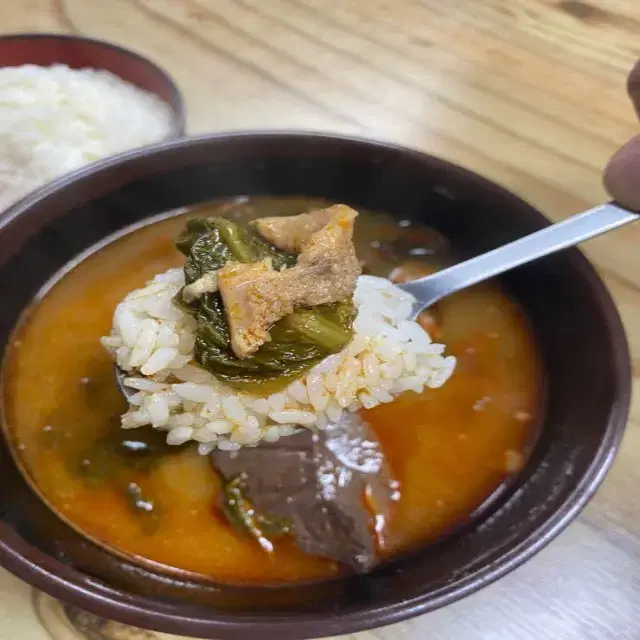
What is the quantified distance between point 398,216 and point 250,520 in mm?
828

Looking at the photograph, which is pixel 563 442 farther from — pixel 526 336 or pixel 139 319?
pixel 139 319

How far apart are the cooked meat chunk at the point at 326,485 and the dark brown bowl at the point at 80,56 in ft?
3.76

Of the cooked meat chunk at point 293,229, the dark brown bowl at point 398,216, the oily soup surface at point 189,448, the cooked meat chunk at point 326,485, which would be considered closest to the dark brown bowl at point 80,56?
the dark brown bowl at point 398,216

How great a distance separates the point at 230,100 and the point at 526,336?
1.24 m

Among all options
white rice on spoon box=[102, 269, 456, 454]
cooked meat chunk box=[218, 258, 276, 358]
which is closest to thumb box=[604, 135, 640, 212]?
white rice on spoon box=[102, 269, 456, 454]

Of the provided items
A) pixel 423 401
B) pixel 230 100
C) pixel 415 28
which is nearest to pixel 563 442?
pixel 423 401

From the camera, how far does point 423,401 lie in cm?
138

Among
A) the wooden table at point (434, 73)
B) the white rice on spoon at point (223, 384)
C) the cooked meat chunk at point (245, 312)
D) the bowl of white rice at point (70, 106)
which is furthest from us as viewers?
the wooden table at point (434, 73)

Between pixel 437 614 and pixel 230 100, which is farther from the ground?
pixel 230 100

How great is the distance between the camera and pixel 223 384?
1.24m

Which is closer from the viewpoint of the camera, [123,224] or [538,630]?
[538,630]

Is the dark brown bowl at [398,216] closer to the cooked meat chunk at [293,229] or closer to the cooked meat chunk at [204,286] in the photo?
the cooked meat chunk at [293,229]

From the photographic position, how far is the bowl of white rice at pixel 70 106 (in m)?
1.78

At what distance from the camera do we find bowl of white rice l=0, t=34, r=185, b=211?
5.84 feet
